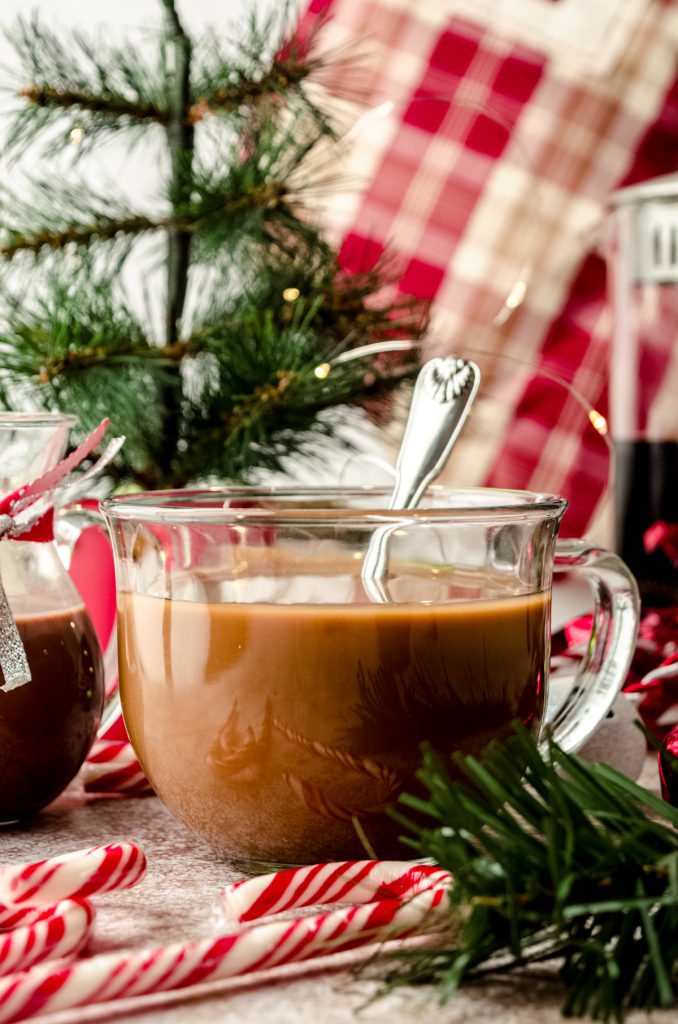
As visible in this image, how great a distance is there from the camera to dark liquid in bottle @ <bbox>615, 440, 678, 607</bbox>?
1.04m

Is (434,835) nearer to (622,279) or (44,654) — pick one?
(44,654)

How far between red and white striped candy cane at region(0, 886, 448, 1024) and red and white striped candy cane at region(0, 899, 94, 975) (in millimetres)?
16

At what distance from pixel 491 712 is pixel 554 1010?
0.15 metres

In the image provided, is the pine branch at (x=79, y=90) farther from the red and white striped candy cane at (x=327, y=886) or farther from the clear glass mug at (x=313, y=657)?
the red and white striped candy cane at (x=327, y=886)

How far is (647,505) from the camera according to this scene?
1055 mm

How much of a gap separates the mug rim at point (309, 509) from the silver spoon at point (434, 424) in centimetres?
3

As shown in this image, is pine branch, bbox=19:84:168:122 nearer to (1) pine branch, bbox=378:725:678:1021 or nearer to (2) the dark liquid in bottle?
(2) the dark liquid in bottle

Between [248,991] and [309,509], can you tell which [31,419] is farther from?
[248,991]

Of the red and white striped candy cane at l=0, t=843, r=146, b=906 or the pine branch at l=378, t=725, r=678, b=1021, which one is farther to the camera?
the red and white striped candy cane at l=0, t=843, r=146, b=906

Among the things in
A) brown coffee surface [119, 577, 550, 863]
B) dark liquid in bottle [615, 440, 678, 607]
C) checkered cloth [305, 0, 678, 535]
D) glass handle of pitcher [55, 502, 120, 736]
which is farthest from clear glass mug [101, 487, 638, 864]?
checkered cloth [305, 0, 678, 535]

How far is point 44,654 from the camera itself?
0.61 metres

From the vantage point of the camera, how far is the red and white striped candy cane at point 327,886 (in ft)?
1.59

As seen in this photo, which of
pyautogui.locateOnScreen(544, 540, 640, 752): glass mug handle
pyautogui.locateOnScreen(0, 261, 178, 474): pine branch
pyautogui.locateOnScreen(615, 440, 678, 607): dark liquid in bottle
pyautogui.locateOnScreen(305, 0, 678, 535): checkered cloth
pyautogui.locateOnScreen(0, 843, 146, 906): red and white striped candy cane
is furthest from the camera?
pyautogui.locateOnScreen(305, 0, 678, 535): checkered cloth

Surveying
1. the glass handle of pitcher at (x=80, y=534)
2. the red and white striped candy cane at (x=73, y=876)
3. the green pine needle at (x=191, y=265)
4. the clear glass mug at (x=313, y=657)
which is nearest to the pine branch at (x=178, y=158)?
the green pine needle at (x=191, y=265)
